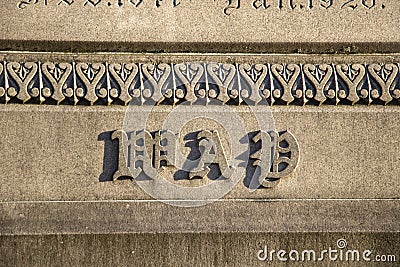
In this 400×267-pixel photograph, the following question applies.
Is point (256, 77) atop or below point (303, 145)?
atop

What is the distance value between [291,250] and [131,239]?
3.11 feet

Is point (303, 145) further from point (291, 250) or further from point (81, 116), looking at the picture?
point (81, 116)

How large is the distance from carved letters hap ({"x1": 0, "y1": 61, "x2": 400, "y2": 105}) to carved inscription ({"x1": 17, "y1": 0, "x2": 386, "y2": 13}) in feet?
1.28

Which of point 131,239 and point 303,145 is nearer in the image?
point 131,239

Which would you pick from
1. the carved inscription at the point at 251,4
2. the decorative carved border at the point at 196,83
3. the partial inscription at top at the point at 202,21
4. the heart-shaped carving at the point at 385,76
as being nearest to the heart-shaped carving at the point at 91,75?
the decorative carved border at the point at 196,83

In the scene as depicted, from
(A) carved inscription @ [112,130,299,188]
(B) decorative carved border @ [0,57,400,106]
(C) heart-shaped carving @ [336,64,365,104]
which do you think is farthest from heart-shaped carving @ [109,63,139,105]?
(C) heart-shaped carving @ [336,64,365,104]

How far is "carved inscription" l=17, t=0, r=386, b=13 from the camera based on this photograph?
4.70m

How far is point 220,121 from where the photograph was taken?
4645 mm

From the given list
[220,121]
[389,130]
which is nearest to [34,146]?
[220,121]

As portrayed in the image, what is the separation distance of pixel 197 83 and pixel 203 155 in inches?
18.0

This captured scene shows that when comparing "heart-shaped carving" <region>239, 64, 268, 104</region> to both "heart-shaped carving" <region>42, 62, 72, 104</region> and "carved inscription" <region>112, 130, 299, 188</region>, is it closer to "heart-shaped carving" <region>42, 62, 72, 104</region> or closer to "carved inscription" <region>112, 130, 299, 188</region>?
"carved inscription" <region>112, 130, 299, 188</region>

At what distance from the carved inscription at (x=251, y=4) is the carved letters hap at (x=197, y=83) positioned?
0.39 meters

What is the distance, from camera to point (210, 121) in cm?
464

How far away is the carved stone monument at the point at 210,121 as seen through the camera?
4.43 meters
